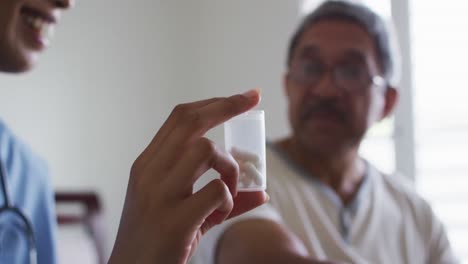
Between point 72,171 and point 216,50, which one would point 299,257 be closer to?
point 72,171

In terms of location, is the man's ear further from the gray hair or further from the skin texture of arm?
the skin texture of arm

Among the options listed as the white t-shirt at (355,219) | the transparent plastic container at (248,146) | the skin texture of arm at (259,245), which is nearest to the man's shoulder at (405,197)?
the white t-shirt at (355,219)

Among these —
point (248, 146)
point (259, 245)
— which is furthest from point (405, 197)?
point (248, 146)

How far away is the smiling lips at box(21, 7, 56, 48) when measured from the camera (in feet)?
2.53

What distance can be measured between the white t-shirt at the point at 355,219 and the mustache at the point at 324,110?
0.09 meters

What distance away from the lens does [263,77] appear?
6.21 feet

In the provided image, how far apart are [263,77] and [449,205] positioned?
0.74 meters

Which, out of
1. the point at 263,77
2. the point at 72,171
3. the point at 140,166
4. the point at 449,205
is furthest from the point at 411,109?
the point at 140,166

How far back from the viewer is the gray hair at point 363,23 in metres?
1.03

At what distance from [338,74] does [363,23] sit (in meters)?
0.11

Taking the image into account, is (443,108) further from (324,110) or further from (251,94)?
(251,94)

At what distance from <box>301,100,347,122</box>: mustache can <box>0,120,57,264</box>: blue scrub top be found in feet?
1.53

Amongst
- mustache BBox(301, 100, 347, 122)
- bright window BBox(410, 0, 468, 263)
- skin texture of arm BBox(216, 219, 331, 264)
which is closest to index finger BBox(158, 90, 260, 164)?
skin texture of arm BBox(216, 219, 331, 264)

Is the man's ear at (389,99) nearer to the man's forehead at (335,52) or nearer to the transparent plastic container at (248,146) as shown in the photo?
the man's forehead at (335,52)
